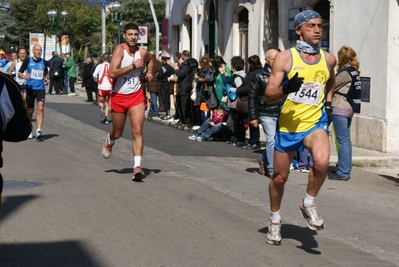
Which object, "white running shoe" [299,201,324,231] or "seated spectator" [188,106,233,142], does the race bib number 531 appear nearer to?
"seated spectator" [188,106,233,142]

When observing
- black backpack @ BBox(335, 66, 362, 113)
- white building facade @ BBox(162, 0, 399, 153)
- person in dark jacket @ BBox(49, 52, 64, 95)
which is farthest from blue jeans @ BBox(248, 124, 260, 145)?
person in dark jacket @ BBox(49, 52, 64, 95)

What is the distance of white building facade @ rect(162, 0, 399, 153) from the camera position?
1628 cm

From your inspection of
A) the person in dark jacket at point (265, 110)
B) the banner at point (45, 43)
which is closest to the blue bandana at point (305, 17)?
the person in dark jacket at point (265, 110)

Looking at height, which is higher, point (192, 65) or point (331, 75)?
point (192, 65)

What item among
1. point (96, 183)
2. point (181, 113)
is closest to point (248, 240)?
point (96, 183)

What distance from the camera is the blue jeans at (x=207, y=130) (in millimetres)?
18328

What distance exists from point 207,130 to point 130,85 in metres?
7.56

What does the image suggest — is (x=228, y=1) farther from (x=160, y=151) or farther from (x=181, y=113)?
(x=160, y=151)

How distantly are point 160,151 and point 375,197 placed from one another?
18.7ft

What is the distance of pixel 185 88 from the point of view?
2156cm

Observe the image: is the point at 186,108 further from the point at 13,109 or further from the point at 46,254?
the point at 13,109

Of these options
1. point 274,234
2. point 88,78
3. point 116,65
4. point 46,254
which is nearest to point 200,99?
point 116,65

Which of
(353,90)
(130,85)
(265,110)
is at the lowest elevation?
(265,110)

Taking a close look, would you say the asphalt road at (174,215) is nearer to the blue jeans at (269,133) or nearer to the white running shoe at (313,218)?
the white running shoe at (313,218)
